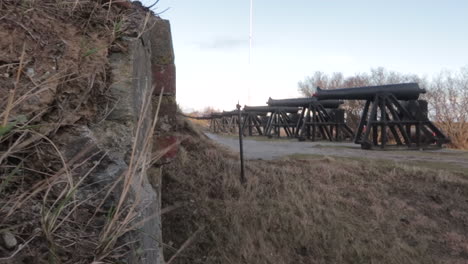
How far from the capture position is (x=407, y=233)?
4621 millimetres

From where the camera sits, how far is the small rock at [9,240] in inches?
37.7

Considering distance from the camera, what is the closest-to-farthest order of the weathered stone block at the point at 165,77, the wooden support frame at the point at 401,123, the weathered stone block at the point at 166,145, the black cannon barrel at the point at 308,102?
the weathered stone block at the point at 166,145
the weathered stone block at the point at 165,77
the wooden support frame at the point at 401,123
the black cannon barrel at the point at 308,102

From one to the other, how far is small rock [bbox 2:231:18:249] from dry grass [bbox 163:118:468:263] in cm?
247

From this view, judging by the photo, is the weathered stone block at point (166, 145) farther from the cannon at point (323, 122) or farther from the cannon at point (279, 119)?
the cannon at point (279, 119)

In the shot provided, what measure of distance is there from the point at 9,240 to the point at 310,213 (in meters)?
4.12

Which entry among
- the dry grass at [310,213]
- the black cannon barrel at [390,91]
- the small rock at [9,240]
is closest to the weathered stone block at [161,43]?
the dry grass at [310,213]

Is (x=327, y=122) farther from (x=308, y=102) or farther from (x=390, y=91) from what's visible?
(x=390, y=91)

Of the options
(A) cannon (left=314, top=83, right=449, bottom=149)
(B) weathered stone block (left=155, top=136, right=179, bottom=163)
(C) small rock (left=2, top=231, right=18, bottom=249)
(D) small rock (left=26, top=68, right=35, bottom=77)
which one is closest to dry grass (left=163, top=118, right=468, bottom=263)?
(B) weathered stone block (left=155, top=136, right=179, bottom=163)

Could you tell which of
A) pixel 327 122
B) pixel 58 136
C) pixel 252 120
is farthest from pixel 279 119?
pixel 58 136

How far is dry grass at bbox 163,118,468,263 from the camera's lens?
4059 mm

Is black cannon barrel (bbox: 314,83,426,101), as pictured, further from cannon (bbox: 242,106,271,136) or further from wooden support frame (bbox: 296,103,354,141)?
cannon (bbox: 242,106,271,136)

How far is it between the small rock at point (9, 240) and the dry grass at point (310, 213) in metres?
2.47

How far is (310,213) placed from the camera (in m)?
4.76

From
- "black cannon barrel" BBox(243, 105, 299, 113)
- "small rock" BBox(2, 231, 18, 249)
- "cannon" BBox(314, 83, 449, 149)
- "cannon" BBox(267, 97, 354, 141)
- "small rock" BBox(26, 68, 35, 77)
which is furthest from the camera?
"black cannon barrel" BBox(243, 105, 299, 113)
